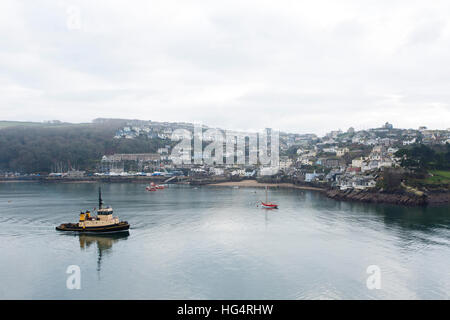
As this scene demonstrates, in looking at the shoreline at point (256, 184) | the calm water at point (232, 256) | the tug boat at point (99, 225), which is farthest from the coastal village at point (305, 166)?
the tug boat at point (99, 225)

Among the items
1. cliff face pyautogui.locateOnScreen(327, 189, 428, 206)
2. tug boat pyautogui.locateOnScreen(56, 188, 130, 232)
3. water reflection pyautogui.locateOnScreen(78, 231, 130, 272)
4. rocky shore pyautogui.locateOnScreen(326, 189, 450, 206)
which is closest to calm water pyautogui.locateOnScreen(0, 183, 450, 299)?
water reflection pyautogui.locateOnScreen(78, 231, 130, 272)

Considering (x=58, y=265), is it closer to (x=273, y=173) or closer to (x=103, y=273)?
(x=103, y=273)

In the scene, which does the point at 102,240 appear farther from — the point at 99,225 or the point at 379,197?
the point at 379,197

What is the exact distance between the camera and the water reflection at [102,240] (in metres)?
24.4

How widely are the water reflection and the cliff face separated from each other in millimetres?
36156

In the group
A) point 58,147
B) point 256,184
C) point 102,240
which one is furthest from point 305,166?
point 58,147

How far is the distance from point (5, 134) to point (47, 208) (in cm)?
11174

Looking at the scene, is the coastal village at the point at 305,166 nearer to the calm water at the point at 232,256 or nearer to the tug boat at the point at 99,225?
the calm water at the point at 232,256

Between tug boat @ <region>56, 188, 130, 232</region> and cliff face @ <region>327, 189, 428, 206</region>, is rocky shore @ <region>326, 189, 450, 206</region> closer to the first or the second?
cliff face @ <region>327, 189, 428, 206</region>

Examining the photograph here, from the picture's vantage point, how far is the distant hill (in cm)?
11025

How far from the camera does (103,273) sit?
19.3 metres

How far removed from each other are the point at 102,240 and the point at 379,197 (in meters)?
39.0

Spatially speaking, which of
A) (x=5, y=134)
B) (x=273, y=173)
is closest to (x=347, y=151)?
(x=273, y=173)

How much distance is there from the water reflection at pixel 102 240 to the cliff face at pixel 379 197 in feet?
119
